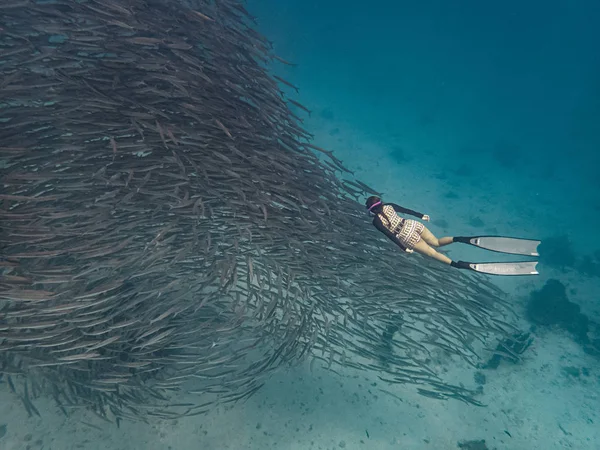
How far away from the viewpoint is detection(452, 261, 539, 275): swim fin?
5570 mm

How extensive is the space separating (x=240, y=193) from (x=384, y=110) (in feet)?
70.8

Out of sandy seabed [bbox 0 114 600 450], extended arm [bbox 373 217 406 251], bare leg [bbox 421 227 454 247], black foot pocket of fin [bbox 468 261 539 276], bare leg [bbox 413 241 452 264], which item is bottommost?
sandy seabed [bbox 0 114 600 450]

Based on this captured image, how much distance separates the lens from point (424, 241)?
585cm

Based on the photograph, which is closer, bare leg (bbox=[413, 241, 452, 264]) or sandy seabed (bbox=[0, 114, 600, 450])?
sandy seabed (bbox=[0, 114, 600, 450])

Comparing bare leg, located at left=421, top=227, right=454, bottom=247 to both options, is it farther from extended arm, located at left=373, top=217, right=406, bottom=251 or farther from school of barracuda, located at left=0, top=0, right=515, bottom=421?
school of barracuda, located at left=0, top=0, right=515, bottom=421

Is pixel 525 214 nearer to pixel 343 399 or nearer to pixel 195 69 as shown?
pixel 343 399

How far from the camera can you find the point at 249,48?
5.45 m

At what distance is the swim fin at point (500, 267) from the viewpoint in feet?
18.3

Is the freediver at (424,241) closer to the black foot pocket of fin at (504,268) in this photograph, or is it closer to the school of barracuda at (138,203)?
the black foot pocket of fin at (504,268)

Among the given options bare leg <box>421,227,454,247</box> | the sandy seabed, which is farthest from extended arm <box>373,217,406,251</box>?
the sandy seabed

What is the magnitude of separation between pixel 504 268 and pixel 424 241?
1.44m

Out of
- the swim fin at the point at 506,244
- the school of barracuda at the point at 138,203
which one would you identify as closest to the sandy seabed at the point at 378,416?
the school of barracuda at the point at 138,203

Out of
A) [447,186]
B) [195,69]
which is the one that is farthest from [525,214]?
[195,69]

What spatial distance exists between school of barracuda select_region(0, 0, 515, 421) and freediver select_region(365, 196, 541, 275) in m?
0.99
